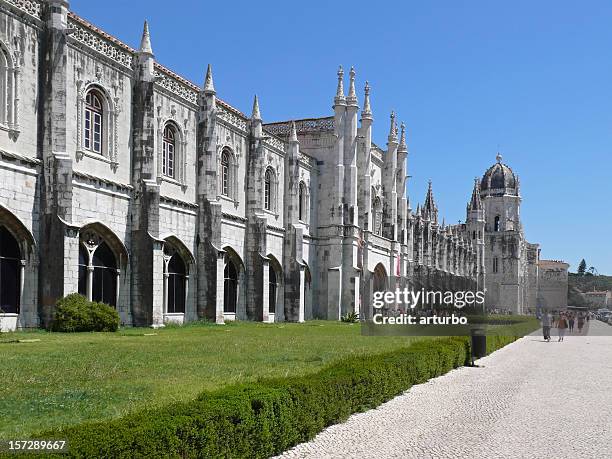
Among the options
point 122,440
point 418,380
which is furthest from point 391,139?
point 122,440

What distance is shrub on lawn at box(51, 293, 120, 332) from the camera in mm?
21109

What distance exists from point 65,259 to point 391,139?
40127 mm

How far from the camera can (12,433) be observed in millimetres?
6695

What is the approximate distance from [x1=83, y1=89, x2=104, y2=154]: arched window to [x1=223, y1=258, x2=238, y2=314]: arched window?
11123mm

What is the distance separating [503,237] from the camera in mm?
127688

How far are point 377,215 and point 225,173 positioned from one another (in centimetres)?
2290

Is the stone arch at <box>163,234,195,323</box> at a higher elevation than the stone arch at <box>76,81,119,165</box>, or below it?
below

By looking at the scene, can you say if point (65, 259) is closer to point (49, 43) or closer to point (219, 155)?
point (49, 43)

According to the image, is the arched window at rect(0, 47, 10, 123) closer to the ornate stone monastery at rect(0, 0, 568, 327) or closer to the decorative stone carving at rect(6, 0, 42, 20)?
the ornate stone monastery at rect(0, 0, 568, 327)

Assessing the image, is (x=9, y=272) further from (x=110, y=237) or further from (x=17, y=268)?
Result: (x=110, y=237)

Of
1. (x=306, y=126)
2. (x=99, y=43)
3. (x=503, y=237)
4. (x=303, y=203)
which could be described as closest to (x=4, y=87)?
(x=99, y=43)

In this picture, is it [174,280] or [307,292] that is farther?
[307,292]

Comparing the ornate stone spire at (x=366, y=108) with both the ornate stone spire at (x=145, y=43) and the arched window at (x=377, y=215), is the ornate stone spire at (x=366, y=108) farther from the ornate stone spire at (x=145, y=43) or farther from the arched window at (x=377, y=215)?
the ornate stone spire at (x=145, y=43)

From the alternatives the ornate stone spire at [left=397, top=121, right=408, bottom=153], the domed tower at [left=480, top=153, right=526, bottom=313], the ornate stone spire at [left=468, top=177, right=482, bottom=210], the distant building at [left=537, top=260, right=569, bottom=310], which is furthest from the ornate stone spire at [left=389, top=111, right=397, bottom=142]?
the distant building at [left=537, top=260, right=569, bottom=310]
